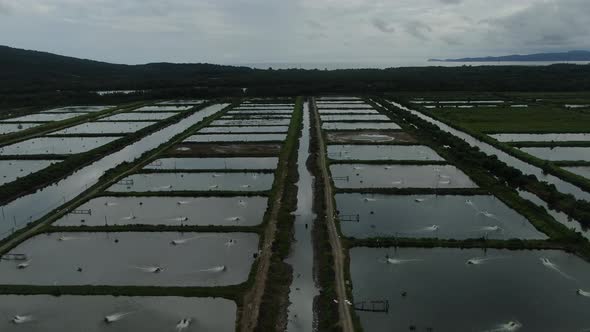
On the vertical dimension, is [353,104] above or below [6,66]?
below

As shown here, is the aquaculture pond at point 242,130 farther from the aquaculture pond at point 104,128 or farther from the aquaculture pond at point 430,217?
the aquaculture pond at point 430,217

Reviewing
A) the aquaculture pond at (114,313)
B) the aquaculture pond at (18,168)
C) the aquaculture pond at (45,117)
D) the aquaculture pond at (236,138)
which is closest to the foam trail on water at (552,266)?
the aquaculture pond at (114,313)

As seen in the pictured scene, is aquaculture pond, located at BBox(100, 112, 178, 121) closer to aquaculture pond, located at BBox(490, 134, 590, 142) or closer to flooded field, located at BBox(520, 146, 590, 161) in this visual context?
aquaculture pond, located at BBox(490, 134, 590, 142)

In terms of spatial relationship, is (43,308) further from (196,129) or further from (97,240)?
(196,129)

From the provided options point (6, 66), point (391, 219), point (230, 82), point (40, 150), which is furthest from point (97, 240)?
point (6, 66)

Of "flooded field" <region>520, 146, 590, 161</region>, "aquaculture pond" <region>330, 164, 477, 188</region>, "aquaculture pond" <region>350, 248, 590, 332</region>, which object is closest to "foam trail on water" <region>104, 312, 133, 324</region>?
"aquaculture pond" <region>350, 248, 590, 332</region>
